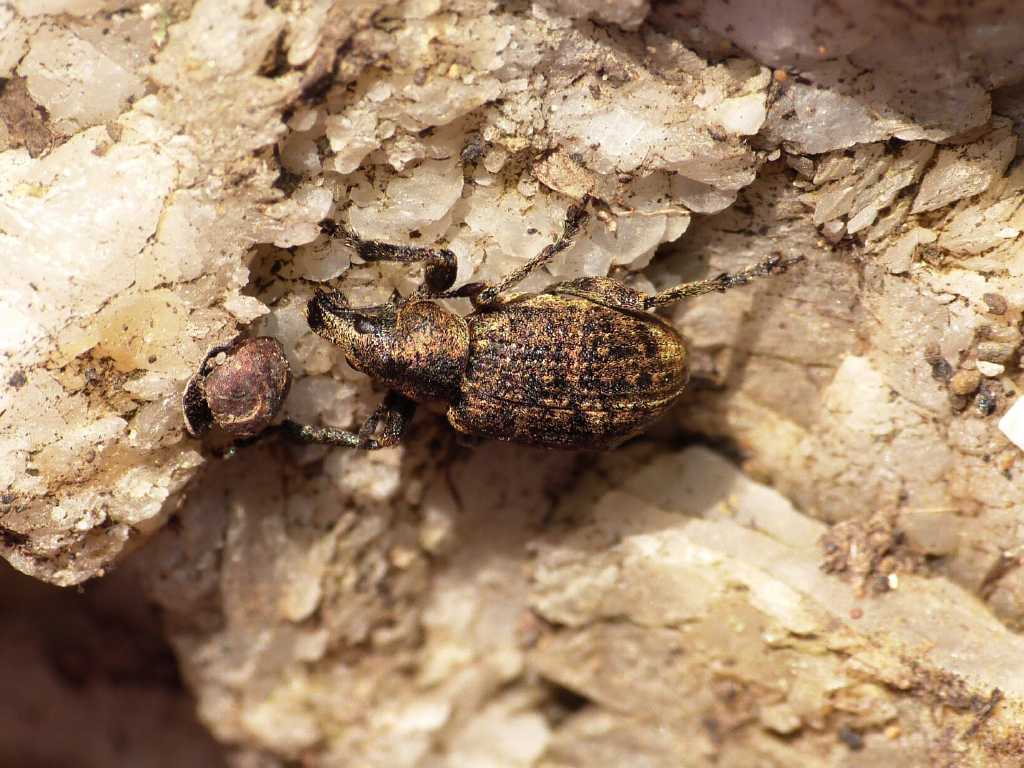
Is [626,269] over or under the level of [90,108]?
under

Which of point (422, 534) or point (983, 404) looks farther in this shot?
point (422, 534)

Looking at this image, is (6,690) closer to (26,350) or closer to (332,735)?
(332,735)

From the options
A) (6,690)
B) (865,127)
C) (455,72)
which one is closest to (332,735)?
(6,690)

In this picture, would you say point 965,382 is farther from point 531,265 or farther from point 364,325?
point 364,325

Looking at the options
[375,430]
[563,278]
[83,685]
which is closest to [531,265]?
[563,278]

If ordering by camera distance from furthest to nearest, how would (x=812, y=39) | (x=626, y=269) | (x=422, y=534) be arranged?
(x=422, y=534), (x=626, y=269), (x=812, y=39)

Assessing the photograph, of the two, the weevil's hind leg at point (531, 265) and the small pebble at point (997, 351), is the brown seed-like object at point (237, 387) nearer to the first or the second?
the weevil's hind leg at point (531, 265)

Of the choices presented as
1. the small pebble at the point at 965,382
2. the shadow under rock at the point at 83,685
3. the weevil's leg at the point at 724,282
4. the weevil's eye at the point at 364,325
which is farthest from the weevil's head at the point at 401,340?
the shadow under rock at the point at 83,685

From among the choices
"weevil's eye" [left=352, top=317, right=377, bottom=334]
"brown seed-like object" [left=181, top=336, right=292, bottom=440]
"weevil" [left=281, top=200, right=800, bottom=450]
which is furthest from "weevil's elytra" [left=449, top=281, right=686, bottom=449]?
"brown seed-like object" [left=181, top=336, right=292, bottom=440]
